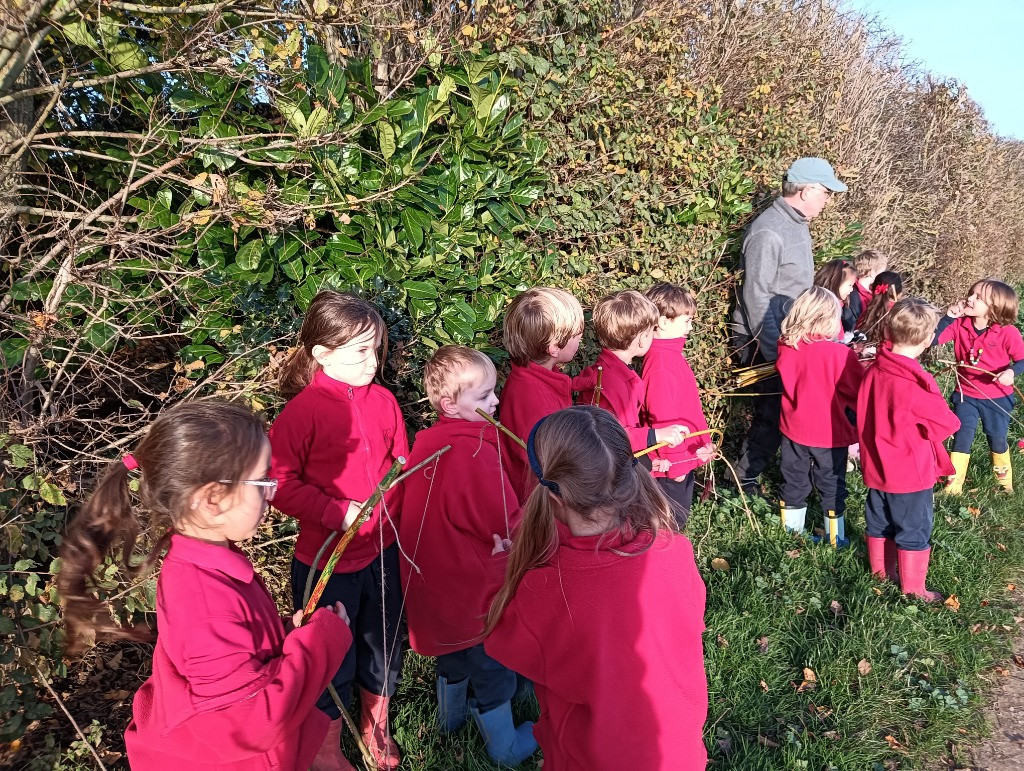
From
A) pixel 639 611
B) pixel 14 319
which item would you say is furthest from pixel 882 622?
pixel 14 319

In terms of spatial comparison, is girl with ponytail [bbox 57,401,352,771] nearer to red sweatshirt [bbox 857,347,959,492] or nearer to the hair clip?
the hair clip

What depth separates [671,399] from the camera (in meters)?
4.32

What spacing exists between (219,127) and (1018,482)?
23.6ft

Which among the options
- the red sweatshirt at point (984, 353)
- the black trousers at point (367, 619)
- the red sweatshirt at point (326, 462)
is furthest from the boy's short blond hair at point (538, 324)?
the red sweatshirt at point (984, 353)

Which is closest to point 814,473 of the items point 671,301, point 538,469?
point 671,301

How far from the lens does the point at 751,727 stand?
342 centimetres

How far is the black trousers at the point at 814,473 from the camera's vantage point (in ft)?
16.9

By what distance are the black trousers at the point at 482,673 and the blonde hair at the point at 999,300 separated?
17.2 feet

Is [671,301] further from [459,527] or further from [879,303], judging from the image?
[879,303]

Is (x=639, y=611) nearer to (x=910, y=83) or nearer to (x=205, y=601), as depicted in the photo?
(x=205, y=601)

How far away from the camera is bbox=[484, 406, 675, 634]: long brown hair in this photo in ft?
6.88

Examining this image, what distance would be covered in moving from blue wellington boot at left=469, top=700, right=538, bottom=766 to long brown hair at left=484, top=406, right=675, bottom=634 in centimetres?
A: 123

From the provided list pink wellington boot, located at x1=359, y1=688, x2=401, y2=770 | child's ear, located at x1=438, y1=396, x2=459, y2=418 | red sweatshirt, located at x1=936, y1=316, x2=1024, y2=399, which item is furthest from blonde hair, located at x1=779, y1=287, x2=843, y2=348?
pink wellington boot, located at x1=359, y1=688, x2=401, y2=770

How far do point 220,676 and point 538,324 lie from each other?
2145 mm
